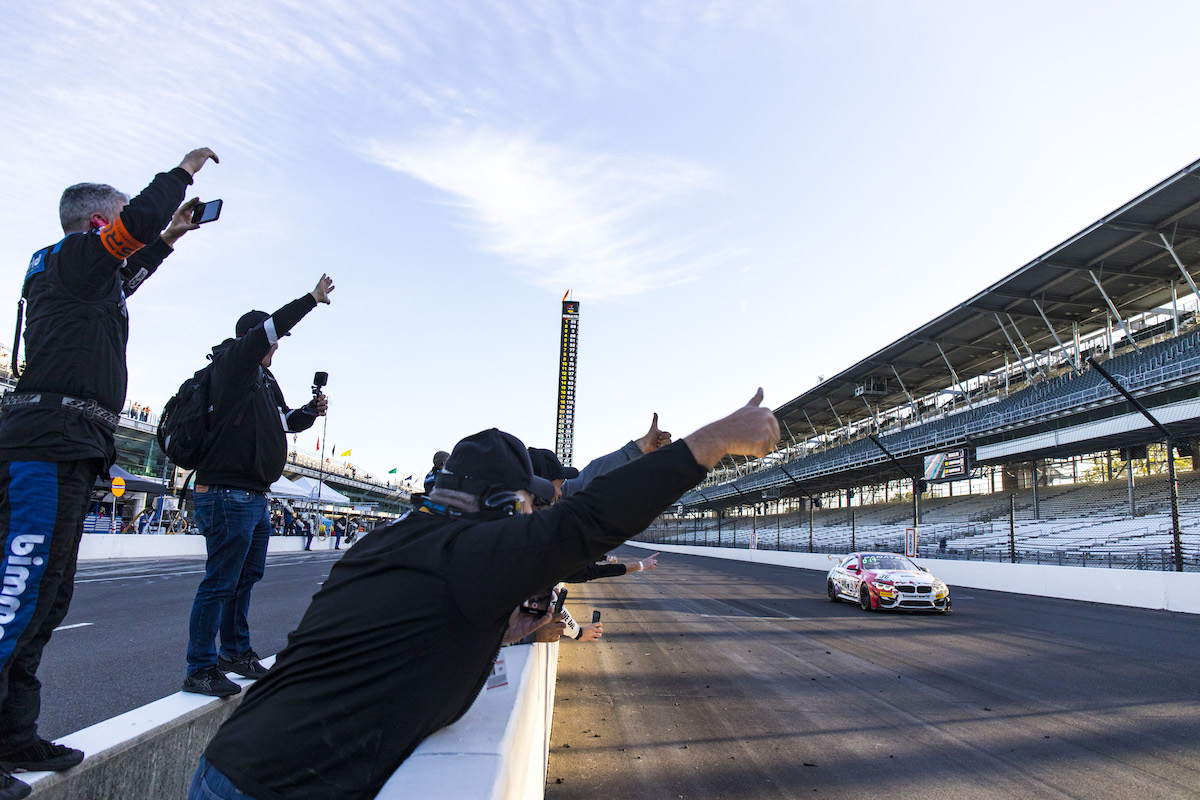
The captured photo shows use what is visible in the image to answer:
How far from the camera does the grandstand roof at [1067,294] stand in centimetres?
2641

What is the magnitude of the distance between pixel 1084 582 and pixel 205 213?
2277cm

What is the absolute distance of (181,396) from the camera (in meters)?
3.21

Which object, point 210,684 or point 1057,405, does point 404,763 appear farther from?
point 1057,405

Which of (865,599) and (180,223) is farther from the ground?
(180,223)

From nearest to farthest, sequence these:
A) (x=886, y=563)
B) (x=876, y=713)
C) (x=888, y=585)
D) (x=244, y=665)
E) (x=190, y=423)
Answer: (x=190, y=423) < (x=244, y=665) < (x=876, y=713) < (x=888, y=585) < (x=886, y=563)

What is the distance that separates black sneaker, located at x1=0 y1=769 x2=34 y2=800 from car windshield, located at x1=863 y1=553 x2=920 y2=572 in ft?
51.7

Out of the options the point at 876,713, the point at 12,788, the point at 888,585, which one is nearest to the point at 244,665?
the point at 12,788

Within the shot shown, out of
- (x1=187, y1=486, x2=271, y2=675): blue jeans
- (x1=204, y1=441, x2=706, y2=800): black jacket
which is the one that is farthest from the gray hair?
(x1=204, y1=441, x2=706, y2=800): black jacket

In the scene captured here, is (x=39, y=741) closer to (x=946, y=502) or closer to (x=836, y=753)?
(x=836, y=753)

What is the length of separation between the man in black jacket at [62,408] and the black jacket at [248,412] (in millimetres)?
432

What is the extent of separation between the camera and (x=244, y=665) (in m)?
3.24

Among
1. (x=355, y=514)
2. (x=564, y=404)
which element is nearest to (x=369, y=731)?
(x=564, y=404)

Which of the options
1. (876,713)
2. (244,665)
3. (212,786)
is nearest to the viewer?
(212,786)

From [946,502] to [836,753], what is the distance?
163ft
